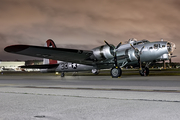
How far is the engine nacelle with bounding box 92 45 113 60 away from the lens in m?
19.3

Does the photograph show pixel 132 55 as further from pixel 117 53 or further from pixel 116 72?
pixel 116 72

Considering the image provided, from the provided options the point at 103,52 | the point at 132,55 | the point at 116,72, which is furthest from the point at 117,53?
the point at 116,72

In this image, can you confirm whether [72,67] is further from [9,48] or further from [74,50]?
[9,48]

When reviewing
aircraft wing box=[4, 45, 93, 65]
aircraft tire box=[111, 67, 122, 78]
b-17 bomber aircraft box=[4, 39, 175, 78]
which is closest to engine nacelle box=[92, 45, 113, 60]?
b-17 bomber aircraft box=[4, 39, 175, 78]

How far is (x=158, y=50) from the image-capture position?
18891mm

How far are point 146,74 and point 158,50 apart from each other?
412cm

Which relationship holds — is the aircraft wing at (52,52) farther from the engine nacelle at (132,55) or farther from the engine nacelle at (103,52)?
the engine nacelle at (132,55)

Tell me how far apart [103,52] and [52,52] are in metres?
5.03

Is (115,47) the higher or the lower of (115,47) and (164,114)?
the higher

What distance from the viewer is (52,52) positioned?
19359 millimetres

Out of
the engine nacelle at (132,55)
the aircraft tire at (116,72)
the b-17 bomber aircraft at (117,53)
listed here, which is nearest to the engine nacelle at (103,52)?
the b-17 bomber aircraft at (117,53)

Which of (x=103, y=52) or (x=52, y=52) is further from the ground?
(x=52, y=52)

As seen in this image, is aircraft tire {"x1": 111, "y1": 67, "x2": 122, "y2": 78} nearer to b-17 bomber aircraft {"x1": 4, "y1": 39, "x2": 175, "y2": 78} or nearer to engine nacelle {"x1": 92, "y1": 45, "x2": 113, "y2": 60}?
b-17 bomber aircraft {"x1": 4, "y1": 39, "x2": 175, "y2": 78}

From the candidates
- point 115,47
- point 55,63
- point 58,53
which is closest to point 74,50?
point 58,53
